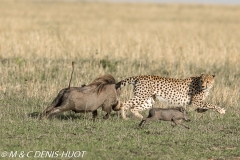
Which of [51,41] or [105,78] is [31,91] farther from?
[51,41]

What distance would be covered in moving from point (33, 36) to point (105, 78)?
40.0ft

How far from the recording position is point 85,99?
10.3 meters

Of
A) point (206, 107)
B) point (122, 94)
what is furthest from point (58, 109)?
point (122, 94)

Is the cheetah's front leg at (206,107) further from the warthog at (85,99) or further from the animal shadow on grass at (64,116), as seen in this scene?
the animal shadow on grass at (64,116)

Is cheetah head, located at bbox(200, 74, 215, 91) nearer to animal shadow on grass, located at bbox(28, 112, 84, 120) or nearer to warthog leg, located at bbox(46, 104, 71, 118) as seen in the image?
animal shadow on grass, located at bbox(28, 112, 84, 120)

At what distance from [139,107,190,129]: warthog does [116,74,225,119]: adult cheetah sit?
111 cm

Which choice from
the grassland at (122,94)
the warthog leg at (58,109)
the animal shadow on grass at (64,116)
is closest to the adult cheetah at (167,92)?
the grassland at (122,94)

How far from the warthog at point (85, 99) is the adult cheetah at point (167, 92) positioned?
428 mm

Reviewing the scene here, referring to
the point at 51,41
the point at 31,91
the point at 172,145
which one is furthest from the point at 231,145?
the point at 51,41

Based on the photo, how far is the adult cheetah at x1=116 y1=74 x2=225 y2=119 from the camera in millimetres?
11266

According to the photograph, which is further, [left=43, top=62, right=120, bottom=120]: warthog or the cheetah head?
the cheetah head

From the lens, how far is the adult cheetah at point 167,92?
11266 millimetres

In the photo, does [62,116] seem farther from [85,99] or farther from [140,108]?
[140,108]

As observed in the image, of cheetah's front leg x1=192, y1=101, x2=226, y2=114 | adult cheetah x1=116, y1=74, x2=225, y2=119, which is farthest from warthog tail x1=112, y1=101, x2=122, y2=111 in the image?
cheetah's front leg x1=192, y1=101, x2=226, y2=114
